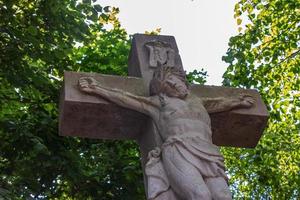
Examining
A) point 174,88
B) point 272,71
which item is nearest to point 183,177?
point 174,88

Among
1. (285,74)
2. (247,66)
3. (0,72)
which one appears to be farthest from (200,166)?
(285,74)

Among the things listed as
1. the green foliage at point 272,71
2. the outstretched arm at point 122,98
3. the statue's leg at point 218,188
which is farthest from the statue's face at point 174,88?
the green foliage at point 272,71

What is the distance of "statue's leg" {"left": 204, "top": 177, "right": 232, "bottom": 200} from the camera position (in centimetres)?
431

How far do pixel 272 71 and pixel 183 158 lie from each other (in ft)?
22.9

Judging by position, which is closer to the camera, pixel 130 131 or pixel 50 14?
pixel 130 131

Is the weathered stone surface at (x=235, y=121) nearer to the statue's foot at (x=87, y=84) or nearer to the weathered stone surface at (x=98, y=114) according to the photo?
the weathered stone surface at (x=98, y=114)

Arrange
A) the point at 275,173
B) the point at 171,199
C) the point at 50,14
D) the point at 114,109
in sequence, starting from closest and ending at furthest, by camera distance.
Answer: the point at 171,199
the point at 114,109
the point at 50,14
the point at 275,173

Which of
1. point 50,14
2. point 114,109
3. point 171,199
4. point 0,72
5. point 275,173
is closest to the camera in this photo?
point 171,199

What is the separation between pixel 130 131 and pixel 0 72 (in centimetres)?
357

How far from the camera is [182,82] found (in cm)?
532

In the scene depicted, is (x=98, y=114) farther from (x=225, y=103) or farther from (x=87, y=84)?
(x=225, y=103)

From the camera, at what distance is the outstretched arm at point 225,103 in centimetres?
547

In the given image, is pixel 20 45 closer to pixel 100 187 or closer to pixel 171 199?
pixel 100 187

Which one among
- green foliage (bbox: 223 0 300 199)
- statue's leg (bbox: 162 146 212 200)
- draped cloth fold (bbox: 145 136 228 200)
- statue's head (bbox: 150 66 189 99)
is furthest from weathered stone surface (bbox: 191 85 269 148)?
green foliage (bbox: 223 0 300 199)
